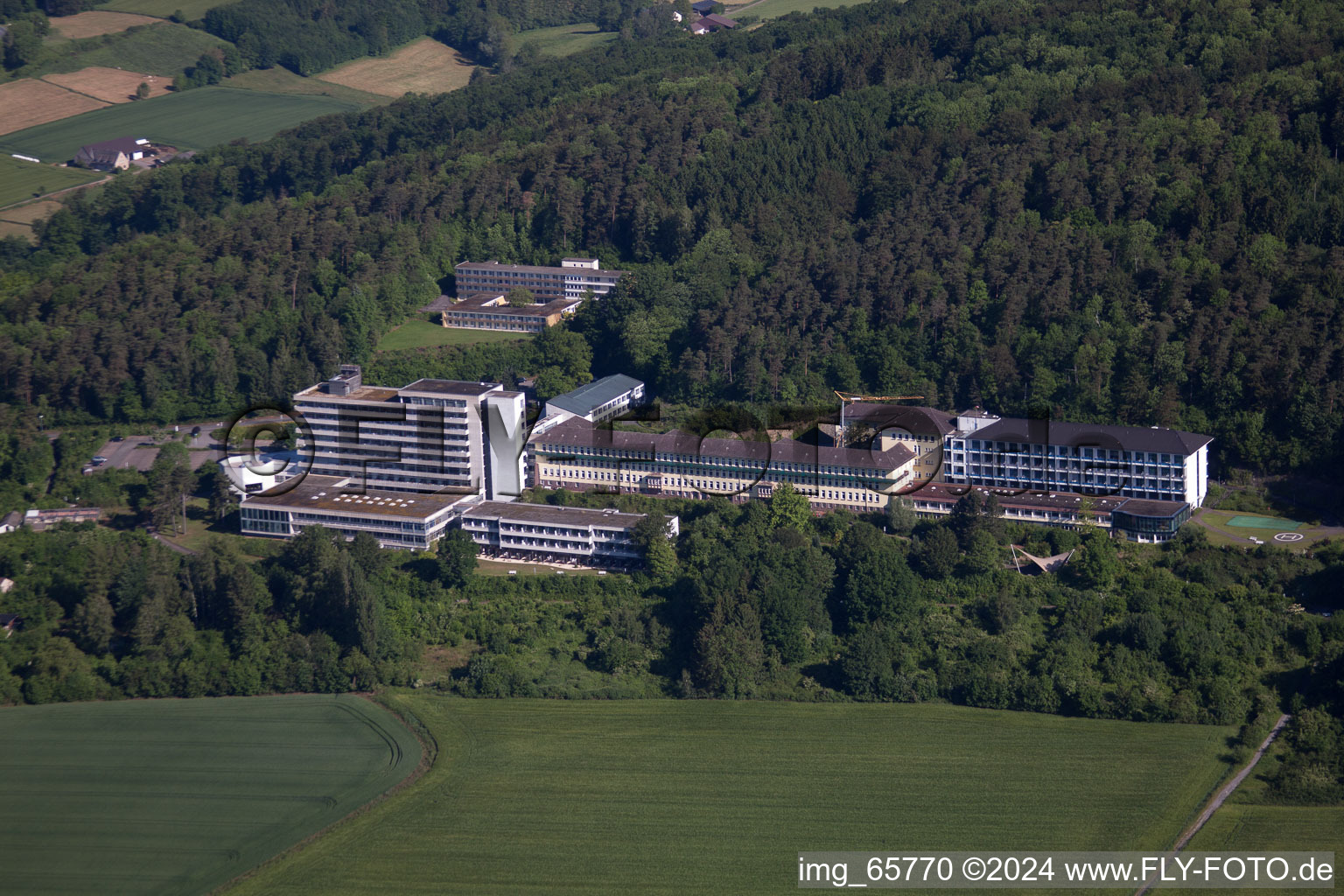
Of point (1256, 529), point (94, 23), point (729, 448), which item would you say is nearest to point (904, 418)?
point (729, 448)

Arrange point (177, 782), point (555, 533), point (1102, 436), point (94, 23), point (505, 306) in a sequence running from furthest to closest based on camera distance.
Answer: point (94, 23) → point (505, 306) → point (555, 533) → point (1102, 436) → point (177, 782)

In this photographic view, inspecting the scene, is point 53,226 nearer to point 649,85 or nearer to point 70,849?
point 649,85

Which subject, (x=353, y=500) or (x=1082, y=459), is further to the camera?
(x=353, y=500)

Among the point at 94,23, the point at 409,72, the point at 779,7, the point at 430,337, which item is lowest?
the point at 430,337

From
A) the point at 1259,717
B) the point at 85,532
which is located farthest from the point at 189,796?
the point at 1259,717

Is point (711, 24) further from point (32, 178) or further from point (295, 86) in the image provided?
point (32, 178)

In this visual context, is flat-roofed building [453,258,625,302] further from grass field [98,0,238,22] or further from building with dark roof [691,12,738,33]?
grass field [98,0,238,22]

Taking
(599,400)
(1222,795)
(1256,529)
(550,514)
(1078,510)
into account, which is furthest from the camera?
(599,400)

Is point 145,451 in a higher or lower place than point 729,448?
lower
